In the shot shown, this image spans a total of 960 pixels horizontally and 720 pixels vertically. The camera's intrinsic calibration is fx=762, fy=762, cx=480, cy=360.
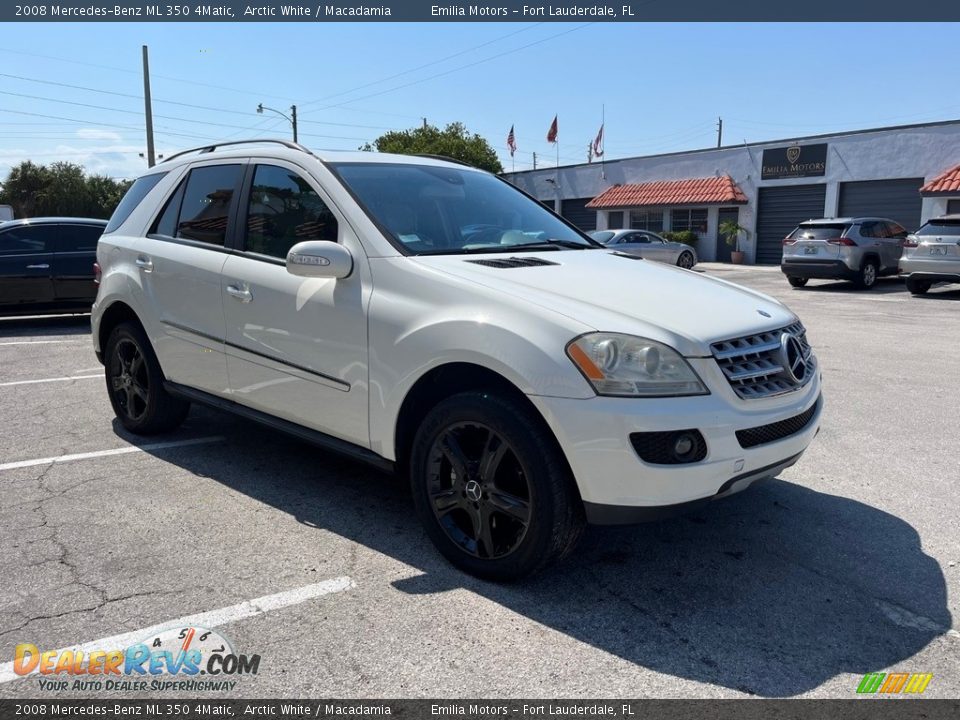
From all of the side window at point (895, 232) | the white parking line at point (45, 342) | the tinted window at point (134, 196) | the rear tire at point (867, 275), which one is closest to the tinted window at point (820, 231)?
the rear tire at point (867, 275)

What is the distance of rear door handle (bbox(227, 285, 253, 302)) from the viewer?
13.2 feet

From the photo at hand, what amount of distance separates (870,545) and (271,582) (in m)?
2.74

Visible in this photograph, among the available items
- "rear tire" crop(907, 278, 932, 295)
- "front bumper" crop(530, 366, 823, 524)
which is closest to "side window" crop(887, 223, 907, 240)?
"rear tire" crop(907, 278, 932, 295)

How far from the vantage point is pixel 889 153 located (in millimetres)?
26078

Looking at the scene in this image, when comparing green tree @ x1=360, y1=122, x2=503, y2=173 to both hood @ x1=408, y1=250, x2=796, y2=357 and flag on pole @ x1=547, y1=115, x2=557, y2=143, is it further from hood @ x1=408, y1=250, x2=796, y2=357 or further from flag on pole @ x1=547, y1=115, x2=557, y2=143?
hood @ x1=408, y1=250, x2=796, y2=357

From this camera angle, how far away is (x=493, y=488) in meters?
3.08

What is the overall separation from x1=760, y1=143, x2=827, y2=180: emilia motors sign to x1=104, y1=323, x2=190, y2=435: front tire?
92.7ft

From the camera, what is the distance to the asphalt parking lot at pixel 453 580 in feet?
8.51

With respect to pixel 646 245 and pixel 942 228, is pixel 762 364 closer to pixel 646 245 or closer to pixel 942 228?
pixel 942 228

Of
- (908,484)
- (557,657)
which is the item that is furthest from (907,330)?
(557,657)

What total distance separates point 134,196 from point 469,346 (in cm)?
357

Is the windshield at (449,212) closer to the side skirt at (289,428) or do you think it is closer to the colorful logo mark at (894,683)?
the side skirt at (289,428)

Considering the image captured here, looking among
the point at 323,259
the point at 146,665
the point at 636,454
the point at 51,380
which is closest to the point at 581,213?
the point at 51,380

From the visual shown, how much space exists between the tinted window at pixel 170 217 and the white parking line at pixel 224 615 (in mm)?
2693
